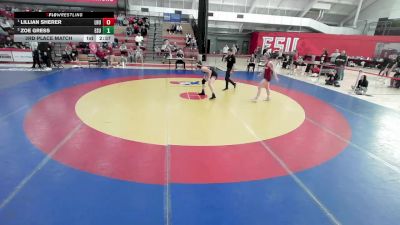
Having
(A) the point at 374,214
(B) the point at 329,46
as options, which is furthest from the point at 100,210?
(B) the point at 329,46

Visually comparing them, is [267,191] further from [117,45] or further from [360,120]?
[117,45]

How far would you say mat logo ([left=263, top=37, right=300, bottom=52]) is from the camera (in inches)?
1194

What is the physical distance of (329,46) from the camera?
1147 inches

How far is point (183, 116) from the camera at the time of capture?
7.07 metres

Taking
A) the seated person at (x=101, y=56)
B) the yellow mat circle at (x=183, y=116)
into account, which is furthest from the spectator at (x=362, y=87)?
the seated person at (x=101, y=56)

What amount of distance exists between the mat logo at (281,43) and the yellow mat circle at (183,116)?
2285cm

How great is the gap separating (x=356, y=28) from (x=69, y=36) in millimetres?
35660

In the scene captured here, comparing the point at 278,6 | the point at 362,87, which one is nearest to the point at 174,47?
Result: the point at 362,87

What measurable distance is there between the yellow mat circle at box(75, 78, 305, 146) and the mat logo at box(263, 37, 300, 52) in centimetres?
2285

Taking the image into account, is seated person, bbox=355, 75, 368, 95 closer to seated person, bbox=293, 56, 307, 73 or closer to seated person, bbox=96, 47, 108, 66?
seated person, bbox=293, 56, 307, 73

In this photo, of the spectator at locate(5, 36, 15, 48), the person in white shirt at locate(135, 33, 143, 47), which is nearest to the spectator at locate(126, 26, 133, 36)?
the person in white shirt at locate(135, 33, 143, 47)

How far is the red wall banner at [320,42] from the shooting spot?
27.2 metres
